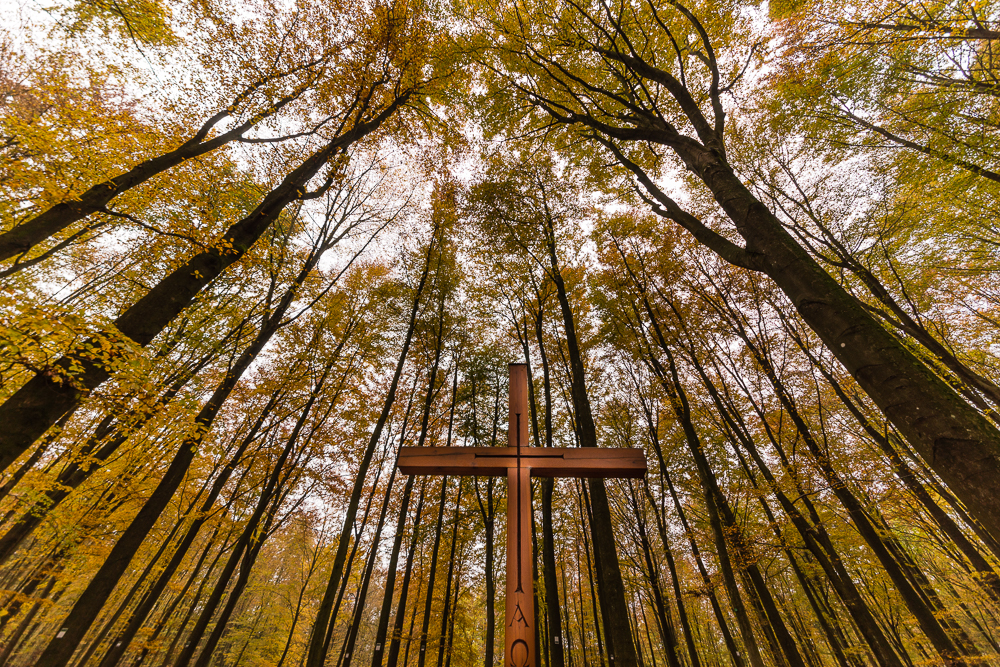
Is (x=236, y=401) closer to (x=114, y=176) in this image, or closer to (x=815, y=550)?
(x=114, y=176)

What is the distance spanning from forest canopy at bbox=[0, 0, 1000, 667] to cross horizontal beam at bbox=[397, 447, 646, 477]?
2.59 ft

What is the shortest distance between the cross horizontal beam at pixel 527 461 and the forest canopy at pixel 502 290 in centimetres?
79

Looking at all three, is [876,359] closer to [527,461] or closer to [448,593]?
[527,461]

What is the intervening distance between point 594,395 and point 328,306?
9.76m

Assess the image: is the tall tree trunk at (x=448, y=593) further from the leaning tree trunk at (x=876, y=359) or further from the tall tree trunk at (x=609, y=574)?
the leaning tree trunk at (x=876, y=359)

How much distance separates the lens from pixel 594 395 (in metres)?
12.8

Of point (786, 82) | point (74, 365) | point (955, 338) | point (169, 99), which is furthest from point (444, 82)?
Answer: point (955, 338)

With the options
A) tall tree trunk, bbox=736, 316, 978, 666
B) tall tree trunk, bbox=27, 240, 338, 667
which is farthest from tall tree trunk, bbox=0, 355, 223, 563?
tall tree trunk, bbox=736, 316, 978, 666

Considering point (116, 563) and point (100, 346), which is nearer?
point (100, 346)

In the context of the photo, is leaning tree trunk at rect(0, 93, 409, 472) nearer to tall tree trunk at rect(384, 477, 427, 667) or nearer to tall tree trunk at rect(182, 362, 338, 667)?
tall tree trunk at rect(182, 362, 338, 667)

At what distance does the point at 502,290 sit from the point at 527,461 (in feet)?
30.6

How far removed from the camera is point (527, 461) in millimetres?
3332

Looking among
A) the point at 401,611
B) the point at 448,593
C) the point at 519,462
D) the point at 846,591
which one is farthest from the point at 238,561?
the point at 846,591

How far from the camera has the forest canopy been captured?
400cm
